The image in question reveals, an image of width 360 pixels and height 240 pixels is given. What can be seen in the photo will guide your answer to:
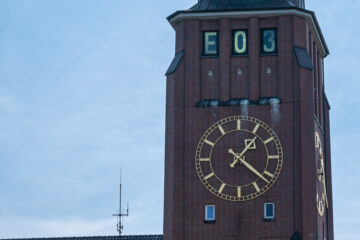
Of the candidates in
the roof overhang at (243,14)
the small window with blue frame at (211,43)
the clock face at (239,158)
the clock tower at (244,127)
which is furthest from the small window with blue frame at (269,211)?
the roof overhang at (243,14)

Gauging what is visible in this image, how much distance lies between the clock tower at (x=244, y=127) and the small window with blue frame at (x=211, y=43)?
6 centimetres

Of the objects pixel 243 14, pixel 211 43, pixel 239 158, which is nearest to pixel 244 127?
pixel 239 158

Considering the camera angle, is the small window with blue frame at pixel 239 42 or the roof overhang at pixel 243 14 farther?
the small window with blue frame at pixel 239 42

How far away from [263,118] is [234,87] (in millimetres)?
2524

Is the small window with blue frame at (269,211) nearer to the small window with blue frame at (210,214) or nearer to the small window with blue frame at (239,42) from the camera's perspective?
the small window with blue frame at (210,214)

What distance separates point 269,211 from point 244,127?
4895mm

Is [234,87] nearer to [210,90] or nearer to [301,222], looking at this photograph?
[210,90]

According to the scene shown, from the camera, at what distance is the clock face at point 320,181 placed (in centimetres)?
7989

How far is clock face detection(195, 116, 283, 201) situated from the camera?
257 ft

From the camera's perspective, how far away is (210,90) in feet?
265

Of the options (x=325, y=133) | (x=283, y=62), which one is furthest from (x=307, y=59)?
(x=325, y=133)

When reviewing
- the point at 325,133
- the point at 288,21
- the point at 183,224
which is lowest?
the point at 183,224

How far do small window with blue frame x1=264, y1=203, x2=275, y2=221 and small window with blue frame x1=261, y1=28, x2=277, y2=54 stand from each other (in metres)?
8.79

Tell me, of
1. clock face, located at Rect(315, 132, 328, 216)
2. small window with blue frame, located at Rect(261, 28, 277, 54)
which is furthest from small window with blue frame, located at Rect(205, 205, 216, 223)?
small window with blue frame, located at Rect(261, 28, 277, 54)
